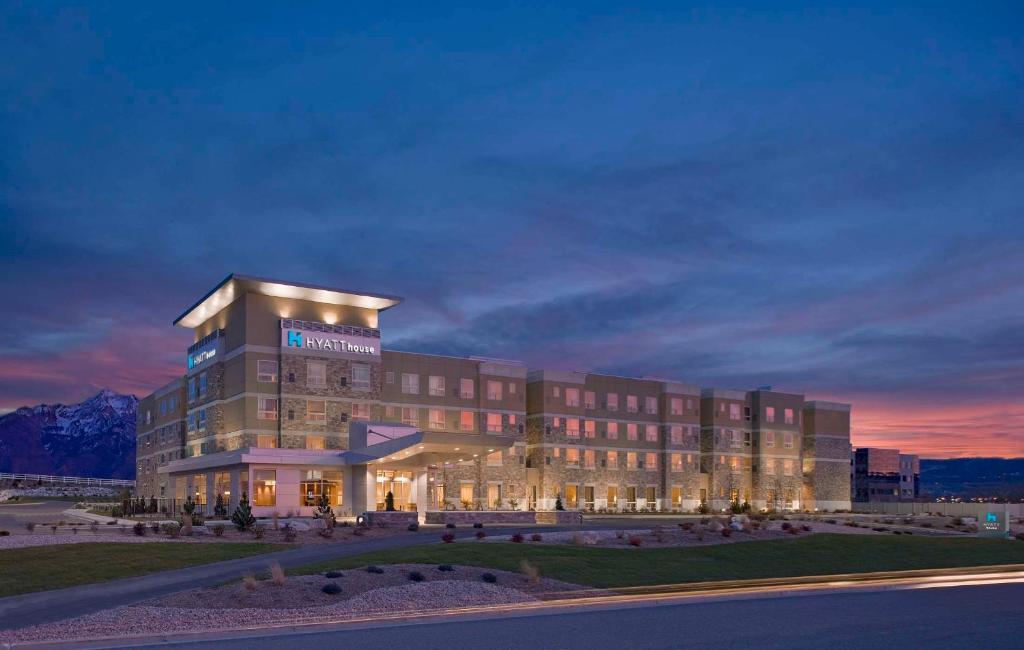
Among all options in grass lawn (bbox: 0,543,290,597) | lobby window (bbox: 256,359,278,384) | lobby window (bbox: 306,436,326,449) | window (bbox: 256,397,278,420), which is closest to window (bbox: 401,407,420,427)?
lobby window (bbox: 306,436,326,449)

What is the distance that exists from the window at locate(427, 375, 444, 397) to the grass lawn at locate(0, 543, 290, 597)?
41.7 m

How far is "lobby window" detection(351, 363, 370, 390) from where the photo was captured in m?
64.6

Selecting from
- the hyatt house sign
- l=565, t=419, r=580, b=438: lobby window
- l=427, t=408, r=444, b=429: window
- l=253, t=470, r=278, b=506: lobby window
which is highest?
the hyatt house sign

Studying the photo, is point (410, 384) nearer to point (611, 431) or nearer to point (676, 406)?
point (611, 431)

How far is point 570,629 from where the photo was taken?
1738cm

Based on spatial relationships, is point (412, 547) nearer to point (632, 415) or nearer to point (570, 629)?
point (570, 629)

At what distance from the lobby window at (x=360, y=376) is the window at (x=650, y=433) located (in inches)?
1274

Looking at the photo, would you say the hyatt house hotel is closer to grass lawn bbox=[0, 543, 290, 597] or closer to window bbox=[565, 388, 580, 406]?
window bbox=[565, 388, 580, 406]

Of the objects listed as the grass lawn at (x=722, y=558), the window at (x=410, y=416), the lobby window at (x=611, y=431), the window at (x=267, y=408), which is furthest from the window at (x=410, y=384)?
the grass lawn at (x=722, y=558)

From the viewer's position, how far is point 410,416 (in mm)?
72188

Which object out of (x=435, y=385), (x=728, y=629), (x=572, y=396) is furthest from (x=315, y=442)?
(x=728, y=629)

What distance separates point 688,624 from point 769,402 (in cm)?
8021

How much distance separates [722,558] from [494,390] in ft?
153

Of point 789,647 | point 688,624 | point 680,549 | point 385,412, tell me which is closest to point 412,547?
point 680,549
